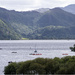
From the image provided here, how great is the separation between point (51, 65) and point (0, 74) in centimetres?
3000

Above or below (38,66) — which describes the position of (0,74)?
below

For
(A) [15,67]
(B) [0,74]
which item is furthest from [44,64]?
(B) [0,74]

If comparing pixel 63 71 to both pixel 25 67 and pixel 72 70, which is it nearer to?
pixel 72 70

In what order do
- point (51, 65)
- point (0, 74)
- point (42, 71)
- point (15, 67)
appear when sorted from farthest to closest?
point (0, 74)
point (15, 67)
point (51, 65)
point (42, 71)

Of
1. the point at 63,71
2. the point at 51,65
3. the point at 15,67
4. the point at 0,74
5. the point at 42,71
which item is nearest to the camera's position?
the point at 63,71

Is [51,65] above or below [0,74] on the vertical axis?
above

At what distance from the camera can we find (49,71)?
6141 centimetres

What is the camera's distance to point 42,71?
5841 centimetres

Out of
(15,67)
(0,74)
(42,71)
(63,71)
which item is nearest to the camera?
(63,71)

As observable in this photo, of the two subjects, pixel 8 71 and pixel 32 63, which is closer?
pixel 32 63

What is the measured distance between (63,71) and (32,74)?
6.62 metres

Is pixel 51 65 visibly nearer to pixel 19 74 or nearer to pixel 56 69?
pixel 56 69

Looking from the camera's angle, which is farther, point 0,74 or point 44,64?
point 0,74

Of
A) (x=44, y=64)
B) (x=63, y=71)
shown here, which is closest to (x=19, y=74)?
(x=44, y=64)
